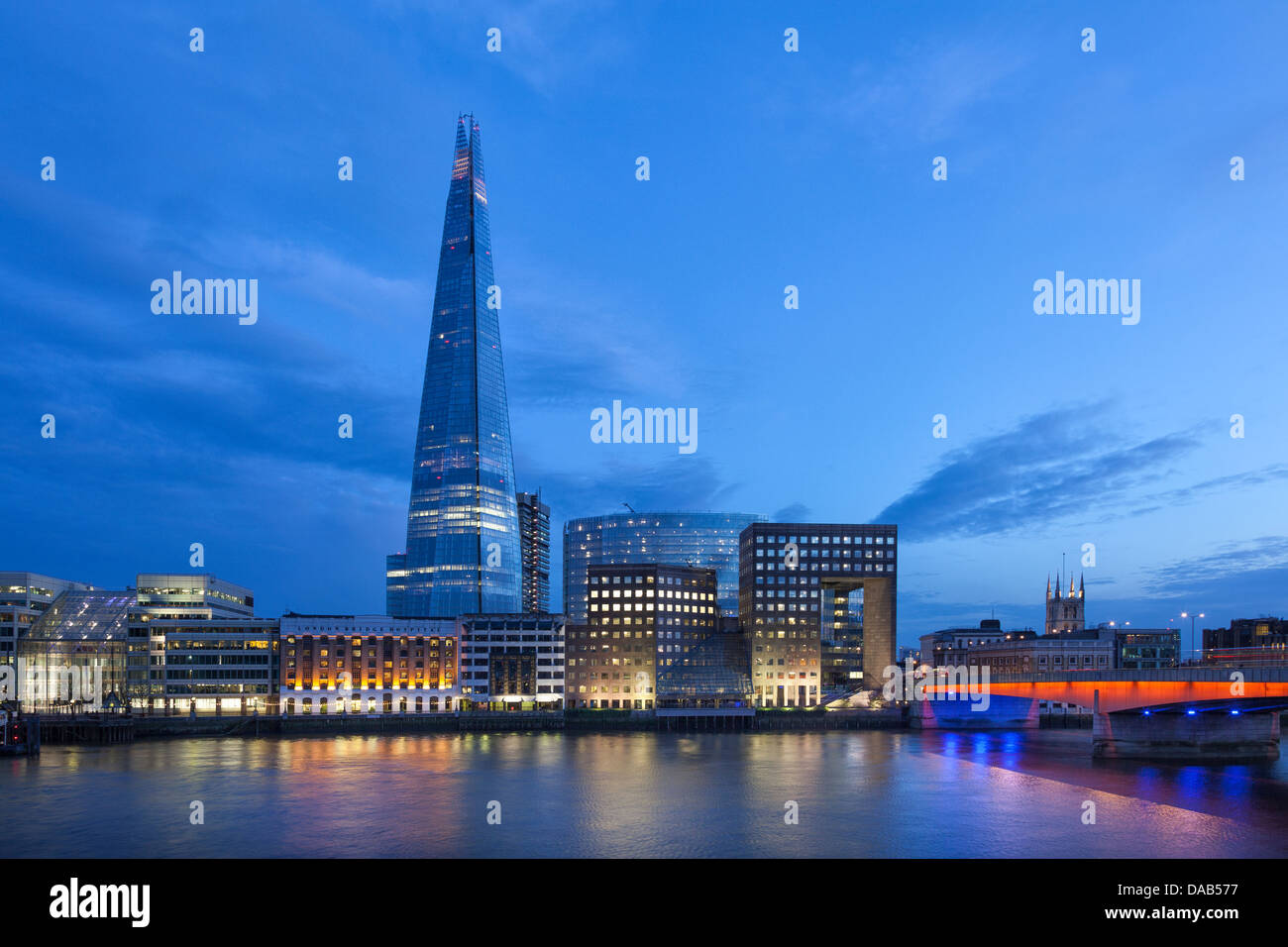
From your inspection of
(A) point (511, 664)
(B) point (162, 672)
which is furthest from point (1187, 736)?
(B) point (162, 672)

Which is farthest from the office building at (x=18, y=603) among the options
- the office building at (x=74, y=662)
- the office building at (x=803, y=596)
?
the office building at (x=803, y=596)

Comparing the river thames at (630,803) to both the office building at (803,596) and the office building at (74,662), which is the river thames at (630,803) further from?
the office building at (803,596)

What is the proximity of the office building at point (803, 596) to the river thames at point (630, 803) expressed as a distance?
62.6 m

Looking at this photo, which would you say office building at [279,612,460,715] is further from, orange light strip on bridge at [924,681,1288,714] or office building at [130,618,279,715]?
orange light strip on bridge at [924,681,1288,714]

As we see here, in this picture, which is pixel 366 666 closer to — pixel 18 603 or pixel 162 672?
pixel 162 672

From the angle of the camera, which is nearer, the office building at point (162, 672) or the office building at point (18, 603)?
the office building at point (162, 672)

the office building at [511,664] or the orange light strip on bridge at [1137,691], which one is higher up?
the orange light strip on bridge at [1137,691]

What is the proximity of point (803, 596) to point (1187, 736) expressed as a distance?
7862 centimetres

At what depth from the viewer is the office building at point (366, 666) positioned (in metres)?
139

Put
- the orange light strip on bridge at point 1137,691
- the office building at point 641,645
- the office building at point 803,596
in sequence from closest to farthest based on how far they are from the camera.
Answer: the orange light strip on bridge at point 1137,691
the office building at point 641,645
the office building at point 803,596
